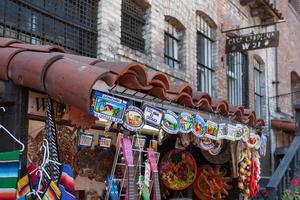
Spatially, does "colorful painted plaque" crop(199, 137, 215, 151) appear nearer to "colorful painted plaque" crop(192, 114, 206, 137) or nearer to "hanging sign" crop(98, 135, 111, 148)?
"colorful painted plaque" crop(192, 114, 206, 137)

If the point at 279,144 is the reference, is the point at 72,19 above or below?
above

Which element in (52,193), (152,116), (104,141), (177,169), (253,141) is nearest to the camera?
(52,193)

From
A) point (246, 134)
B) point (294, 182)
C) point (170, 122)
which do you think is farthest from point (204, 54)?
point (170, 122)

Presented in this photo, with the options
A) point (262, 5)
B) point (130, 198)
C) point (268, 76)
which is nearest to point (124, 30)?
point (130, 198)

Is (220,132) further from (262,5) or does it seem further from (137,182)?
(262,5)

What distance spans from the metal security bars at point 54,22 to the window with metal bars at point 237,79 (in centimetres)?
634

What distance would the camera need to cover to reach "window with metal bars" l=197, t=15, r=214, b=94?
39.9 feet

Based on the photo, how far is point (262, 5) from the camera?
1533 centimetres

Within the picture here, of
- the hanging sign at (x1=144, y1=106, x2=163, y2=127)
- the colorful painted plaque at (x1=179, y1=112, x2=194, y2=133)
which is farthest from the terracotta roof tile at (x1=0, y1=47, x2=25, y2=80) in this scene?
the colorful painted plaque at (x1=179, y1=112, x2=194, y2=133)

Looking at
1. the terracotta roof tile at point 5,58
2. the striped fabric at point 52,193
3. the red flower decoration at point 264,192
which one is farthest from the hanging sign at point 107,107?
the red flower decoration at point 264,192

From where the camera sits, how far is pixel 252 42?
12.5 metres

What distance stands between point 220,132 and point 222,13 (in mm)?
6874

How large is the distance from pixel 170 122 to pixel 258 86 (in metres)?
11.1

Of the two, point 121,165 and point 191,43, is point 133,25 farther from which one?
point 121,165
